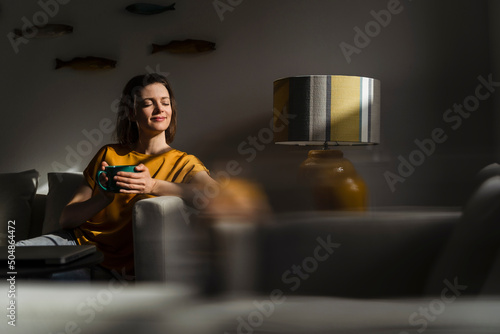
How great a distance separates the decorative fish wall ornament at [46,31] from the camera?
2.15 m

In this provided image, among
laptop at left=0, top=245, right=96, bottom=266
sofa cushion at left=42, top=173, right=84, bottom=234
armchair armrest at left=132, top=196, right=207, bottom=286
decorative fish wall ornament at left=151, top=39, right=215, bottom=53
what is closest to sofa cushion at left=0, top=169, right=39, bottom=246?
sofa cushion at left=42, top=173, right=84, bottom=234

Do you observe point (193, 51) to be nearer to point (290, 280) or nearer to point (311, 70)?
point (311, 70)

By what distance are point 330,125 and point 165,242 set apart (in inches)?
25.0

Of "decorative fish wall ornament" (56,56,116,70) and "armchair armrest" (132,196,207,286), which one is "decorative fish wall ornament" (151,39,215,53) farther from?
"armchair armrest" (132,196,207,286)

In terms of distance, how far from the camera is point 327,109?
4.94 ft

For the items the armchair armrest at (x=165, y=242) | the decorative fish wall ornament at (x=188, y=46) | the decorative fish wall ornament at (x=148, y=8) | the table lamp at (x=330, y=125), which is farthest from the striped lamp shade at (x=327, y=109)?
the decorative fish wall ornament at (x=148, y=8)

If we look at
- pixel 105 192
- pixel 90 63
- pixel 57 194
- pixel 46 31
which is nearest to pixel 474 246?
pixel 105 192

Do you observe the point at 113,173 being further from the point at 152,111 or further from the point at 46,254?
the point at 46,254

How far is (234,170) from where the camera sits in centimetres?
203

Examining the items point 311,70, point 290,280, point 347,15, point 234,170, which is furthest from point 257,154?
point 290,280

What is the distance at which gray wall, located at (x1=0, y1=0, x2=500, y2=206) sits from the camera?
1839 mm

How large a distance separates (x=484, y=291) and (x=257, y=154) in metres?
1.38

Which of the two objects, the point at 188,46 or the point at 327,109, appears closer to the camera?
the point at 327,109

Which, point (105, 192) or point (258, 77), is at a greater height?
point (258, 77)
